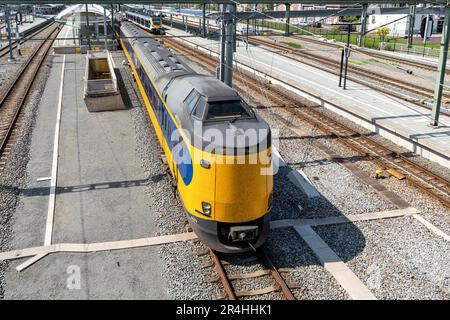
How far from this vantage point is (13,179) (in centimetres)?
1529

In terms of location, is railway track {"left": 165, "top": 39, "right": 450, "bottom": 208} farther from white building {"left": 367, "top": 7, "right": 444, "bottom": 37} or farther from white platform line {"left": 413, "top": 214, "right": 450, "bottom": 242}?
white building {"left": 367, "top": 7, "right": 444, "bottom": 37}

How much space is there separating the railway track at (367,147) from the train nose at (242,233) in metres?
7.38

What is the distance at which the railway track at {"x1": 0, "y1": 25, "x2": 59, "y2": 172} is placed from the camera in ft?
62.1

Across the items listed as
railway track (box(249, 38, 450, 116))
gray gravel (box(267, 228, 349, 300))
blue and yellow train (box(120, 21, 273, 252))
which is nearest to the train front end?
blue and yellow train (box(120, 21, 273, 252))

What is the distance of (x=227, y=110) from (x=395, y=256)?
5.90 meters

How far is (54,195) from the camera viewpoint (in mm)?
14164

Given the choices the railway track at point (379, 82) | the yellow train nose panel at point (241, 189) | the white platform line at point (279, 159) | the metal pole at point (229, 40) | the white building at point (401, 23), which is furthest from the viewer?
the white building at point (401, 23)

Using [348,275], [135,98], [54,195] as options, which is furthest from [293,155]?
[135,98]

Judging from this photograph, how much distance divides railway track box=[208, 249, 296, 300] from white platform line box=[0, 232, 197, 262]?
1292 millimetres

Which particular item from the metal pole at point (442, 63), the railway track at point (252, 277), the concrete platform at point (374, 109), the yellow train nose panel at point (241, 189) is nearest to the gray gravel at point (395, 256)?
Result: the railway track at point (252, 277)

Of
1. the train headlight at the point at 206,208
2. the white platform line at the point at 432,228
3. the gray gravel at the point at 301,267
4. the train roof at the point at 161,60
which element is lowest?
the gray gravel at the point at 301,267

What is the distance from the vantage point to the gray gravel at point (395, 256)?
972cm

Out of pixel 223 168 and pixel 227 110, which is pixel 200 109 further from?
pixel 223 168

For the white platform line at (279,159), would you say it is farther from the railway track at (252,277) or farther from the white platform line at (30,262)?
the white platform line at (30,262)
